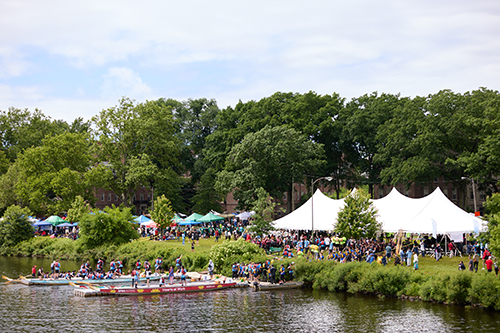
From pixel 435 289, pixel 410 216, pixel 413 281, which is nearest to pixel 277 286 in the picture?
pixel 413 281

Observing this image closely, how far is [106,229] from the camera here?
2375 inches

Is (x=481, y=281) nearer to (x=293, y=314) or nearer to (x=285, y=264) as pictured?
(x=293, y=314)

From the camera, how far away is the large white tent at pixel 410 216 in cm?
4306

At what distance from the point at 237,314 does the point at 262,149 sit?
1711 inches

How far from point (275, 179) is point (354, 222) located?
31.2 meters

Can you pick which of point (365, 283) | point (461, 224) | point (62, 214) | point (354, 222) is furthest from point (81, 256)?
point (461, 224)

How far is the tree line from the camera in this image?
6800 cm

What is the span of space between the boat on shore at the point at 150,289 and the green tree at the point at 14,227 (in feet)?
109

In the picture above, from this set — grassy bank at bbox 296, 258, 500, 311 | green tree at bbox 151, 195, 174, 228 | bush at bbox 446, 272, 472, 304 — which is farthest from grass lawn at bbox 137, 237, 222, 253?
bush at bbox 446, 272, 472, 304

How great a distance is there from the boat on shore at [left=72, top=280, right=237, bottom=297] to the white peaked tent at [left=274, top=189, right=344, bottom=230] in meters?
12.6

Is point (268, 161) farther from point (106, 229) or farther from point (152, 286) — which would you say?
point (152, 286)

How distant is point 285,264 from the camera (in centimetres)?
4331

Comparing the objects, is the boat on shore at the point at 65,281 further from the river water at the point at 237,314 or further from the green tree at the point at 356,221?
the green tree at the point at 356,221

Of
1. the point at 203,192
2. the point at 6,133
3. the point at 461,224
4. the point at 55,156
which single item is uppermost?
the point at 6,133
